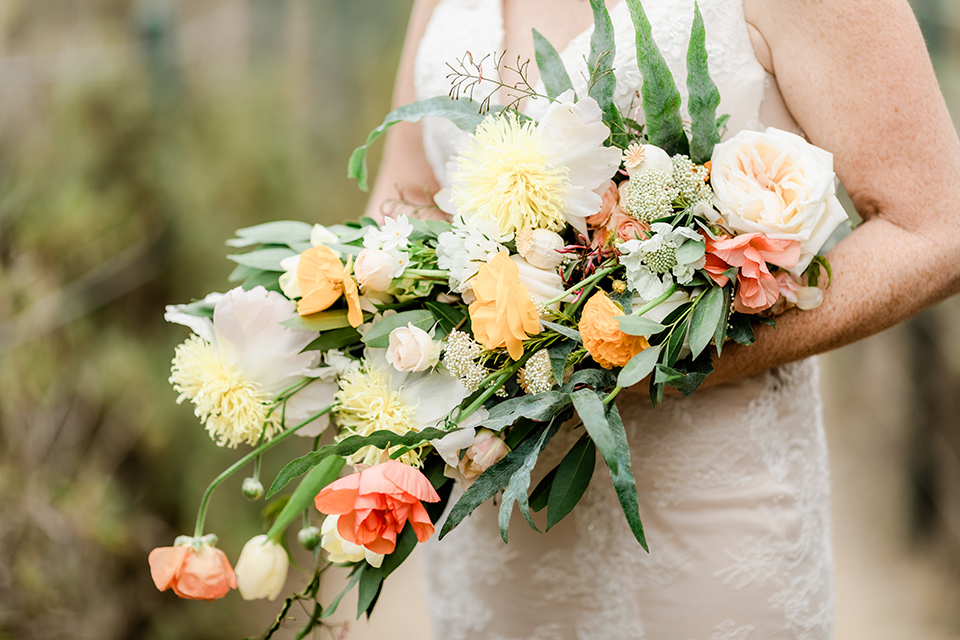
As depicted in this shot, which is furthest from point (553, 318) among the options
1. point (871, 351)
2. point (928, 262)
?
point (871, 351)

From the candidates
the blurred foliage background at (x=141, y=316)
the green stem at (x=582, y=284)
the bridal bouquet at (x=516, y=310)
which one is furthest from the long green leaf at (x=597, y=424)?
the blurred foliage background at (x=141, y=316)

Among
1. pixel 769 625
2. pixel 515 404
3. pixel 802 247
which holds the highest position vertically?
pixel 802 247

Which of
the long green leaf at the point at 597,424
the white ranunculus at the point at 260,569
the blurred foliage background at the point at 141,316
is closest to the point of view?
the long green leaf at the point at 597,424

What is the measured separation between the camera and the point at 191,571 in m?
0.87

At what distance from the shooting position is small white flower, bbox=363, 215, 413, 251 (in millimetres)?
880

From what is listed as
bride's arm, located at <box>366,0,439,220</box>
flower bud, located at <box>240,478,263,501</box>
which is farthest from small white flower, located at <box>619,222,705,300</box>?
bride's arm, located at <box>366,0,439,220</box>

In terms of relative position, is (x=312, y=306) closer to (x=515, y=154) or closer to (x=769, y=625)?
(x=515, y=154)

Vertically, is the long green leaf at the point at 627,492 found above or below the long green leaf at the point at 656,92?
below

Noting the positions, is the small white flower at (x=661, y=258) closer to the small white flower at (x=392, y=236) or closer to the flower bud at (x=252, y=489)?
the small white flower at (x=392, y=236)

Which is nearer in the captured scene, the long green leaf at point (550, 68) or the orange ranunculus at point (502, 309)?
the orange ranunculus at point (502, 309)

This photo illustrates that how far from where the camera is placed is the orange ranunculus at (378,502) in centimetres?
74

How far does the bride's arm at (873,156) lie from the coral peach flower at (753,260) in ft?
0.53

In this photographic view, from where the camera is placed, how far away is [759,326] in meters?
0.96

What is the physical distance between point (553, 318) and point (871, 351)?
12.2 ft
